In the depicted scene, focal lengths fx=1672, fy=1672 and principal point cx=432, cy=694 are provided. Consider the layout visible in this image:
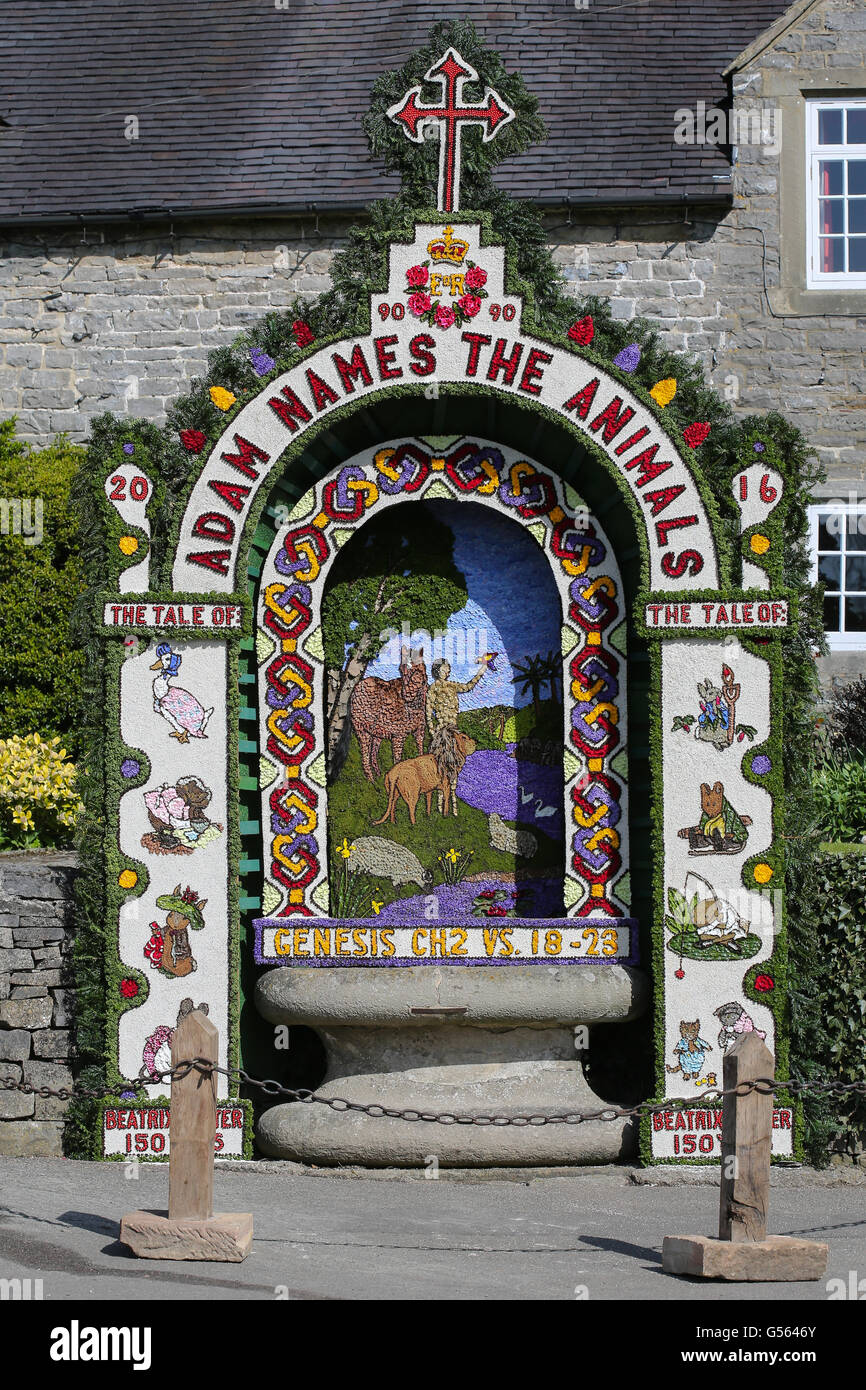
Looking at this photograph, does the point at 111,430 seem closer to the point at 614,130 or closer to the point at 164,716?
the point at 164,716

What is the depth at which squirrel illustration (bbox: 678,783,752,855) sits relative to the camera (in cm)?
820

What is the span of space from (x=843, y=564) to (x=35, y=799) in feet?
23.0

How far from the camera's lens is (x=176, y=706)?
27.5ft

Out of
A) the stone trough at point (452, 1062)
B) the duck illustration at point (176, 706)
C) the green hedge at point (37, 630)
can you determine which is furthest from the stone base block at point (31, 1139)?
the green hedge at point (37, 630)

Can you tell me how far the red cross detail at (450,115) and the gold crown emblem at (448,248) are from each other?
0.53ft

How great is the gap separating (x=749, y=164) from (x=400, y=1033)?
340 inches

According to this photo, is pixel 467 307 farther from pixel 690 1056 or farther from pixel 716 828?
pixel 690 1056

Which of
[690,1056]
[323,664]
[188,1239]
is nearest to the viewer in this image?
[188,1239]

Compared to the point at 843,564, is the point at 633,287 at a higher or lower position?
higher

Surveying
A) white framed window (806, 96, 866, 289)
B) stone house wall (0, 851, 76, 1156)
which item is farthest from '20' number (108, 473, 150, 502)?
white framed window (806, 96, 866, 289)

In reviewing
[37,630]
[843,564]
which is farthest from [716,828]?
[843,564]

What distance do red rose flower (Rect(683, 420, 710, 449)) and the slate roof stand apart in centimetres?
597

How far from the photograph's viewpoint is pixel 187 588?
27.7 ft

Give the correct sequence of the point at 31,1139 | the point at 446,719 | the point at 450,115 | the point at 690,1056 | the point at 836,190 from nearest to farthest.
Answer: the point at 690,1056
the point at 31,1139
the point at 450,115
the point at 446,719
the point at 836,190
